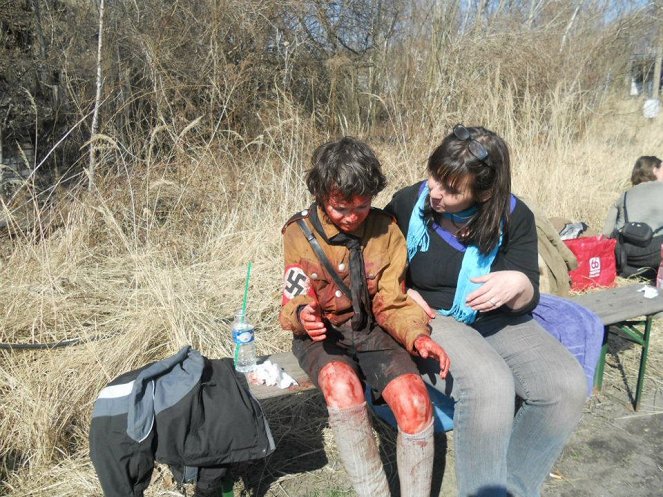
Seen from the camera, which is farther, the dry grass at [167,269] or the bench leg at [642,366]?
the bench leg at [642,366]

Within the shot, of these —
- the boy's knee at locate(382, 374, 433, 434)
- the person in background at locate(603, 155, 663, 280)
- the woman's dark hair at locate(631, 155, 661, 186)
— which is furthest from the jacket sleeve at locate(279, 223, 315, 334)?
the woman's dark hair at locate(631, 155, 661, 186)

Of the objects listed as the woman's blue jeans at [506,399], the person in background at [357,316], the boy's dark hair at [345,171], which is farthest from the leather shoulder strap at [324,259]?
the woman's blue jeans at [506,399]

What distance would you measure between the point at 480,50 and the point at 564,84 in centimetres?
113

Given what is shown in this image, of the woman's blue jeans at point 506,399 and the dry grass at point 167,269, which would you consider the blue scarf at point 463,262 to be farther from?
the dry grass at point 167,269

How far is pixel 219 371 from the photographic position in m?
1.92

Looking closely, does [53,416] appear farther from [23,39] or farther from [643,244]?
[643,244]

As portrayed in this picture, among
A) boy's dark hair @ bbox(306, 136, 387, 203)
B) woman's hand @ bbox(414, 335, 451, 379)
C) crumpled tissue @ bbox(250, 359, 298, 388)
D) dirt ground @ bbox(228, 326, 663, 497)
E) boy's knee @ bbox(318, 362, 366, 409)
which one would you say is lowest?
dirt ground @ bbox(228, 326, 663, 497)

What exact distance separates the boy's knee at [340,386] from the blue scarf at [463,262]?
55 cm

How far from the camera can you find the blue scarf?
2.07m

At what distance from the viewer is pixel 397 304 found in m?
1.99

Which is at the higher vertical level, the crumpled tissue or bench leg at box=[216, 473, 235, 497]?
the crumpled tissue

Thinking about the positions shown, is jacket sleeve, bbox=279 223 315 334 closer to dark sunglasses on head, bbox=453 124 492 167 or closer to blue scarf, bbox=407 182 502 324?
blue scarf, bbox=407 182 502 324

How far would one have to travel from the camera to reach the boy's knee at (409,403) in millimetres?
1712

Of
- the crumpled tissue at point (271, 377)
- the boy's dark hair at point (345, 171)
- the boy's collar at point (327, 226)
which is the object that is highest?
the boy's dark hair at point (345, 171)
